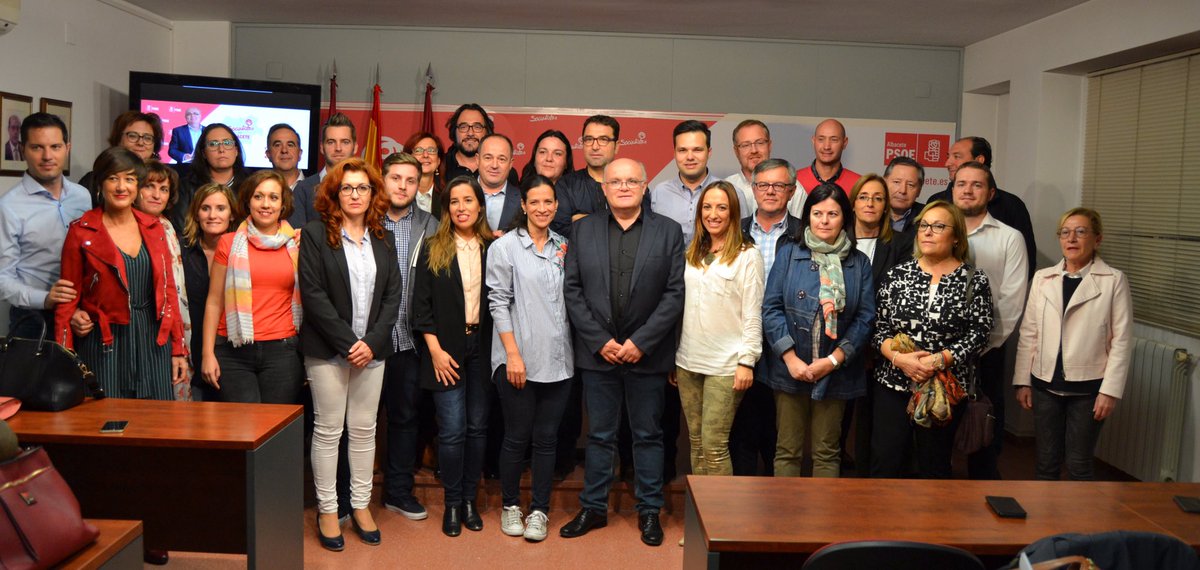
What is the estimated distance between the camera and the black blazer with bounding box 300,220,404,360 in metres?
3.37

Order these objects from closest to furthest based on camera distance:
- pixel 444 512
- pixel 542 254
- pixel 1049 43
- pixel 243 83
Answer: pixel 542 254 < pixel 444 512 < pixel 1049 43 < pixel 243 83

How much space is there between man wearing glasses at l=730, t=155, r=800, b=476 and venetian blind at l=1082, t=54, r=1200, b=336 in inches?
90.3

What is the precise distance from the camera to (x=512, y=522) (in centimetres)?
381

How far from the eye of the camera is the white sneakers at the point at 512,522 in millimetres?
3791

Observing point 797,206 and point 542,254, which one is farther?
A: point 797,206

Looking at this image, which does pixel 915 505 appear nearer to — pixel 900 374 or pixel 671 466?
pixel 900 374

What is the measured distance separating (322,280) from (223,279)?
0.41 metres

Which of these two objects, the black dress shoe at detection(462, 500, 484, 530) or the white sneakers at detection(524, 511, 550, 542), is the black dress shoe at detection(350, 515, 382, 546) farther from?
the white sneakers at detection(524, 511, 550, 542)

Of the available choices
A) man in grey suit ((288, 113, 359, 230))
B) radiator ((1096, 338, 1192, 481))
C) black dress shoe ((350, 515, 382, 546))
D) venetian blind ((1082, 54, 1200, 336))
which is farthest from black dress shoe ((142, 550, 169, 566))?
venetian blind ((1082, 54, 1200, 336))

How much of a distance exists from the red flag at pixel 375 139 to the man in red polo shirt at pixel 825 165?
3161 mm

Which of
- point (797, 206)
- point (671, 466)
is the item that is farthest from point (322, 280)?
point (797, 206)

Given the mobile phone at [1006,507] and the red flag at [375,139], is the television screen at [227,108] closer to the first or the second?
the red flag at [375,139]

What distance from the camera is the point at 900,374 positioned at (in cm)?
344

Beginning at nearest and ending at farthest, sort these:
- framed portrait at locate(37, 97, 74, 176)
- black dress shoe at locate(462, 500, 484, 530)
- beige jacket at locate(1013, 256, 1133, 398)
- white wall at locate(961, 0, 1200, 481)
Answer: beige jacket at locate(1013, 256, 1133, 398) → black dress shoe at locate(462, 500, 484, 530) → white wall at locate(961, 0, 1200, 481) → framed portrait at locate(37, 97, 74, 176)
